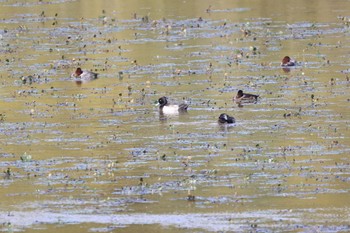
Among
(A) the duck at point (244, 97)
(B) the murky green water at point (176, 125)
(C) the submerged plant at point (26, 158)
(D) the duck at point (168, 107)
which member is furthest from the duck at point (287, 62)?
(C) the submerged plant at point (26, 158)

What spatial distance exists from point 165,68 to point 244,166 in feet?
40.3

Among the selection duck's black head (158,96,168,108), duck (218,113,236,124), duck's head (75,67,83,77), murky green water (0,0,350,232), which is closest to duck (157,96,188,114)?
duck's black head (158,96,168,108)

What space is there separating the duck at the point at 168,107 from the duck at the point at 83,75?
14.7 ft

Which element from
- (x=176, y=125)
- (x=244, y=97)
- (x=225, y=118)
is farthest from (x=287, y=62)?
(x=225, y=118)

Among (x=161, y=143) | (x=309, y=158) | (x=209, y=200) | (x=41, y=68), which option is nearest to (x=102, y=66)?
(x=41, y=68)

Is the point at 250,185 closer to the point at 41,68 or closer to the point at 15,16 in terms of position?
the point at 41,68

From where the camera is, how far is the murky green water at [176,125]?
15914mm

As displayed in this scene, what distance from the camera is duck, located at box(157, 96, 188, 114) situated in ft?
79.0

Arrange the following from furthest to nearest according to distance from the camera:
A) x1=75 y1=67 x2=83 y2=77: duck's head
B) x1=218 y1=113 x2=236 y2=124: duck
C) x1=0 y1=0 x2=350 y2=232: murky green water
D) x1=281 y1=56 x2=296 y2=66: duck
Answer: x1=281 y1=56 x2=296 y2=66: duck < x1=75 y1=67 x2=83 y2=77: duck's head < x1=218 y1=113 x2=236 y2=124: duck < x1=0 y1=0 x2=350 y2=232: murky green water

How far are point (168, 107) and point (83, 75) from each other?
5.54 meters

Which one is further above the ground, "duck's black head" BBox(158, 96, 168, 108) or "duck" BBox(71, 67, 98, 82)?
"duck" BBox(71, 67, 98, 82)

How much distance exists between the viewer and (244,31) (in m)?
37.0

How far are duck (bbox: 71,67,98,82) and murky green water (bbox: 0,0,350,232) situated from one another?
0.32 metres

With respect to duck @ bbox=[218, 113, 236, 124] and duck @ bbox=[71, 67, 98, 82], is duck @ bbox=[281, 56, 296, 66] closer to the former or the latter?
duck @ bbox=[71, 67, 98, 82]
